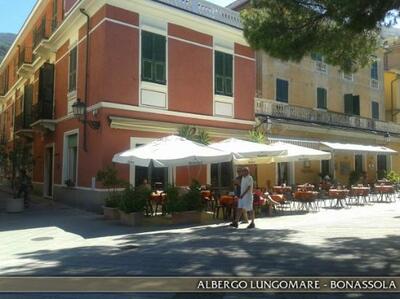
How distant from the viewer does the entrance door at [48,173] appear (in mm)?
21277

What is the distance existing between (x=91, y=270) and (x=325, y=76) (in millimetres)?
21602

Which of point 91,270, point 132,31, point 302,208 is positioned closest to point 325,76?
point 302,208

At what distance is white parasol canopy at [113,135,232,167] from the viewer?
11852mm

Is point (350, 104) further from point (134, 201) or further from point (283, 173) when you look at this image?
point (134, 201)

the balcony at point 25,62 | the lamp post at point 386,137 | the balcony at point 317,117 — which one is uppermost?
the balcony at point 25,62

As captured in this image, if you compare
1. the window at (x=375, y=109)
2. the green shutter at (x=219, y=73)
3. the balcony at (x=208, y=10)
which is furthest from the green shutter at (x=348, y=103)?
the green shutter at (x=219, y=73)

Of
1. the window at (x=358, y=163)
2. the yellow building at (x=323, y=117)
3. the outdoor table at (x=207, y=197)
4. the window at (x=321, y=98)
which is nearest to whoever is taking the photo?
the outdoor table at (x=207, y=197)

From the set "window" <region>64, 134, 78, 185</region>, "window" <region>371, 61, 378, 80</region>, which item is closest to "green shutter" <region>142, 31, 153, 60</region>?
"window" <region>64, 134, 78, 185</region>

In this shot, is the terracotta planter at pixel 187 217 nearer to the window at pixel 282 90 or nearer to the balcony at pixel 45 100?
the balcony at pixel 45 100

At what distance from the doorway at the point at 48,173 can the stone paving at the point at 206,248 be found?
7.75 metres

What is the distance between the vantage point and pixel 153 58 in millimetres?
16328

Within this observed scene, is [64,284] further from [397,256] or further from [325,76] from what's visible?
[325,76]

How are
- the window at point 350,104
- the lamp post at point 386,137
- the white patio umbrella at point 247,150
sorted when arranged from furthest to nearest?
the lamp post at point 386,137, the window at point 350,104, the white patio umbrella at point 247,150

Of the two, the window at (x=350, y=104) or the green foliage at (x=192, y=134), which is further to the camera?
the window at (x=350, y=104)
